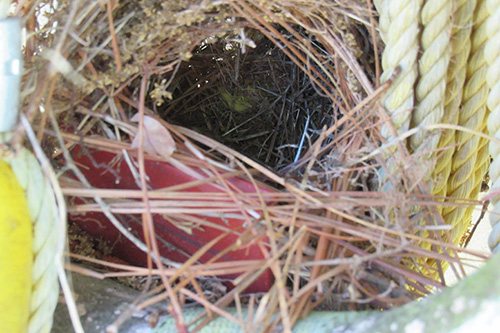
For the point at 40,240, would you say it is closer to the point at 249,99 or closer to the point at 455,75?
the point at 455,75

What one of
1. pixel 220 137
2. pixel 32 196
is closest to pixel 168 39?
pixel 32 196

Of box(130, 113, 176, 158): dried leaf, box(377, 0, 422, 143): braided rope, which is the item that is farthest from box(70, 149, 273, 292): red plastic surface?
box(377, 0, 422, 143): braided rope

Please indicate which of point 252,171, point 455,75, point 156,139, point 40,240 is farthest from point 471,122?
point 40,240

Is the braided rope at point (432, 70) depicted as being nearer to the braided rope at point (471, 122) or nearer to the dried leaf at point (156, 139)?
the braided rope at point (471, 122)

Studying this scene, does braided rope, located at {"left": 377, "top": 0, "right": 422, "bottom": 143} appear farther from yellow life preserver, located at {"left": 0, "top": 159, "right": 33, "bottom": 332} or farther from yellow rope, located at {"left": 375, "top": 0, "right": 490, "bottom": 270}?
yellow life preserver, located at {"left": 0, "top": 159, "right": 33, "bottom": 332}

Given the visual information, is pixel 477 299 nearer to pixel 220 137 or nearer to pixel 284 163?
pixel 284 163

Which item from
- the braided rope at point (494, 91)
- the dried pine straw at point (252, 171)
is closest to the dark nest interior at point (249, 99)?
the dried pine straw at point (252, 171)
